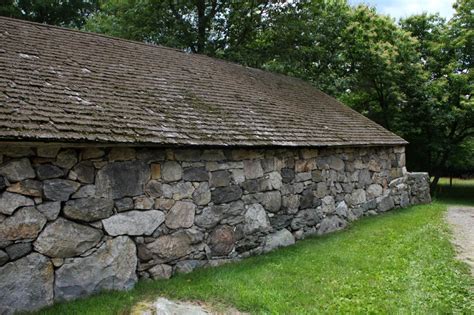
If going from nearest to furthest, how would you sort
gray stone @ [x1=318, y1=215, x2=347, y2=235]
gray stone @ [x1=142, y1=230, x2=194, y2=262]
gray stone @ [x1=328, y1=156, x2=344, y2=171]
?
gray stone @ [x1=142, y1=230, x2=194, y2=262], gray stone @ [x1=318, y1=215, x2=347, y2=235], gray stone @ [x1=328, y1=156, x2=344, y2=171]

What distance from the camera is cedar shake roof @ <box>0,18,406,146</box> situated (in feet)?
15.3

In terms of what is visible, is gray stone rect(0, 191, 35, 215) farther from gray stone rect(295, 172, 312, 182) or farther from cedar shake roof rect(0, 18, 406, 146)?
gray stone rect(295, 172, 312, 182)

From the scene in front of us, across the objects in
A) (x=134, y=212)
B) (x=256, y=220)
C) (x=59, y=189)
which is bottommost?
(x=256, y=220)

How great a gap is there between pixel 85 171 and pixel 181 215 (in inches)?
57.5

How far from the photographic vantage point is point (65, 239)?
4461 millimetres

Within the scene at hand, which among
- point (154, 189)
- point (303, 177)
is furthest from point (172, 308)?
point (303, 177)

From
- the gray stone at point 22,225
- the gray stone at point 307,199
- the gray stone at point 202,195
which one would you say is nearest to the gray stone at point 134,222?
the gray stone at point 202,195

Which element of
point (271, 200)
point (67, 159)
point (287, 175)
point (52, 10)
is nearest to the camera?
point (67, 159)

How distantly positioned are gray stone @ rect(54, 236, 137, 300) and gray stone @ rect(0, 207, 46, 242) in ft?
1.70

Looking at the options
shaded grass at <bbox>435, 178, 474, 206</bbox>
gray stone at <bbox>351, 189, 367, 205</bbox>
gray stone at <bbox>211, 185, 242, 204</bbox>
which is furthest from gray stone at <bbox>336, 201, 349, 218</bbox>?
shaded grass at <bbox>435, 178, 474, 206</bbox>

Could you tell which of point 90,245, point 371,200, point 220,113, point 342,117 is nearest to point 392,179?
point 371,200

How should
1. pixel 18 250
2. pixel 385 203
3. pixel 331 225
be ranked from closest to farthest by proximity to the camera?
1. pixel 18 250
2. pixel 331 225
3. pixel 385 203

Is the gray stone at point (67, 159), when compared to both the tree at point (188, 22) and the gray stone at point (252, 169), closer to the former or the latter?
the gray stone at point (252, 169)

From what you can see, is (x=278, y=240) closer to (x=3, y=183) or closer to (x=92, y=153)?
(x=92, y=153)
